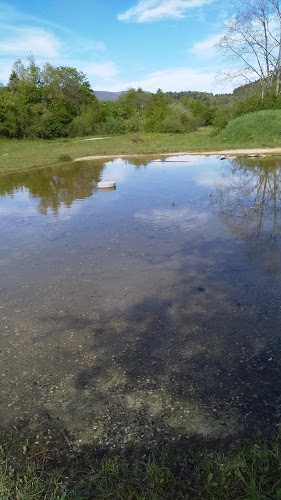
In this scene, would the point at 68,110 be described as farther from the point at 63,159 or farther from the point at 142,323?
the point at 142,323

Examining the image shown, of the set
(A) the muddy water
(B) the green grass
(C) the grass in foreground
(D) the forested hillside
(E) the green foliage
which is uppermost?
(D) the forested hillside

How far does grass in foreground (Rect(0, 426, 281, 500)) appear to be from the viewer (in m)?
1.97

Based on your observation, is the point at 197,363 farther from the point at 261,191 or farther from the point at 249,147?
the point at 249,147

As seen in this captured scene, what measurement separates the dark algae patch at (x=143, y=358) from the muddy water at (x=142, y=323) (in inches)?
0.6

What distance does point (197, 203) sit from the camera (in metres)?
8.43

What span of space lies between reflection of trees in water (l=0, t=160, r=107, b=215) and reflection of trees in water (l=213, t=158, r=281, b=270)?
4000 millimetres

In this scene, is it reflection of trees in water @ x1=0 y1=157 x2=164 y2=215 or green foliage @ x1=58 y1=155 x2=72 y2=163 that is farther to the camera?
green foliage @ x1=58 y1=155 x2=72 y2=163

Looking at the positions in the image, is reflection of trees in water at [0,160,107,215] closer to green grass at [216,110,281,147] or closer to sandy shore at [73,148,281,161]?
sandy shore at [73,148,281,161]

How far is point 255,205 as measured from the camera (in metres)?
7.86

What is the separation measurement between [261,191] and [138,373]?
7.40 meters

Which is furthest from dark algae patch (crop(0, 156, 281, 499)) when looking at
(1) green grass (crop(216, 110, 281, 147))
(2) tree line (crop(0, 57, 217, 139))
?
(2) tree line (crop(0, 57, 217, 139))

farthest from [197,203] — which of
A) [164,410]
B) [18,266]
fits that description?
[164,410]

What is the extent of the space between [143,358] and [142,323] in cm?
54

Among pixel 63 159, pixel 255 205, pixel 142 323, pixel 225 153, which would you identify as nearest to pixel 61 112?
pixel 63 159
